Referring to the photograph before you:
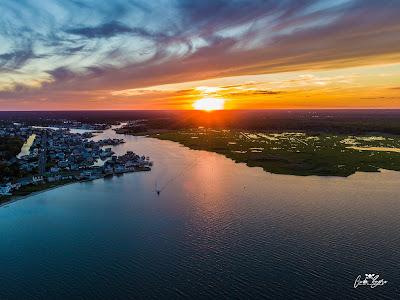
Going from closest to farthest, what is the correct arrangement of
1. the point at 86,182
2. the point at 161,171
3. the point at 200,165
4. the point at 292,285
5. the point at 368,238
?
the point at 292,285 < the point at 368,238 < the point at 86,182 < the point at 161,171 < the point at 200,165

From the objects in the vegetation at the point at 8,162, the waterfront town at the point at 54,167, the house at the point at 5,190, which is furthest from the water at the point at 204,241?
the vegetation at the point at 8,162

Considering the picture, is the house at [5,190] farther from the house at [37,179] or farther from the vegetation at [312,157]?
the vegetation at [312,157]

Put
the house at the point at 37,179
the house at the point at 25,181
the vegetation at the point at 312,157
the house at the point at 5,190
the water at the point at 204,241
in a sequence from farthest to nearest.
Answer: the vegetation at the point at 312,157 → the house at the point at 37,179 → the house at the point at 25,181 → the house at the point at 5,190 → the water at the point at 204,241

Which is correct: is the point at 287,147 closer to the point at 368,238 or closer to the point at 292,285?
the point at 368,238

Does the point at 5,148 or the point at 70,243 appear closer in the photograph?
the point at 70,243

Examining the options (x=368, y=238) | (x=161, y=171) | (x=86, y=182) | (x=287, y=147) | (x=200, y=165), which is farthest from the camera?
(x=287, y=147)

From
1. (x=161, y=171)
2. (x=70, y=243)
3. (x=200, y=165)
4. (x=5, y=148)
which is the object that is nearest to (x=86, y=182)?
(x=161, y=171)

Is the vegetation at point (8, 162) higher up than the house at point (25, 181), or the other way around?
the vegetation at point (8, 162)

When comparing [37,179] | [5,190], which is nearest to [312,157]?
[37,179]

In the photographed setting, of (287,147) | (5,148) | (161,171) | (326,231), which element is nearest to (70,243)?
(326,231)
